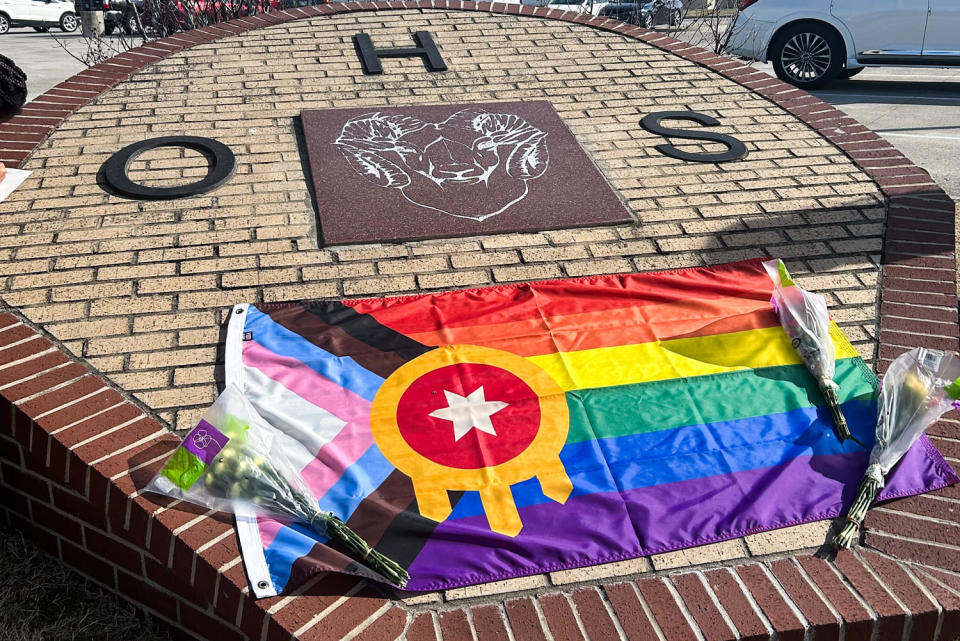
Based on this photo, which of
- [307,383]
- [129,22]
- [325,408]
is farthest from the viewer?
[129,22]

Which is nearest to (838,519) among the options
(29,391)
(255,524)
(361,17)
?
(255,524)

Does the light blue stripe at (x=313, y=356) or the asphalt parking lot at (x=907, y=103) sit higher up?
the light blue stripe at (x=313, y=356)

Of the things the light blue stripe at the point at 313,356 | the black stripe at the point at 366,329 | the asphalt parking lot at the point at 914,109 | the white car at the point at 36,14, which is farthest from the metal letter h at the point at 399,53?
the white car at the point at 36,14

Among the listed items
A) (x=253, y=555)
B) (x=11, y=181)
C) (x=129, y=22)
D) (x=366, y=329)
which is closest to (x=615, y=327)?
(x=366, y=329)

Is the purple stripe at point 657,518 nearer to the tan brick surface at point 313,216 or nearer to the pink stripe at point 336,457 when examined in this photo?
the tan brick surface at point 313,216

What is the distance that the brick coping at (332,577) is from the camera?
107 inches

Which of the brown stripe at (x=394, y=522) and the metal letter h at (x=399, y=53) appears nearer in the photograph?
the brown stripe at (x=394, y=522)

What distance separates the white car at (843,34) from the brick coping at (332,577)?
26.3ft

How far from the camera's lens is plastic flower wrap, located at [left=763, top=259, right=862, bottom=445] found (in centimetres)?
351

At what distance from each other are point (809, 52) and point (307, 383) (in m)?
9.76

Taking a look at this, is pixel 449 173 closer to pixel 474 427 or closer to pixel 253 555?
pixel 474 427

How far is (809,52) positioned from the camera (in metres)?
11.2

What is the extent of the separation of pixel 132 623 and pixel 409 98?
3736mm

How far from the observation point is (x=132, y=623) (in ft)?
10.5
